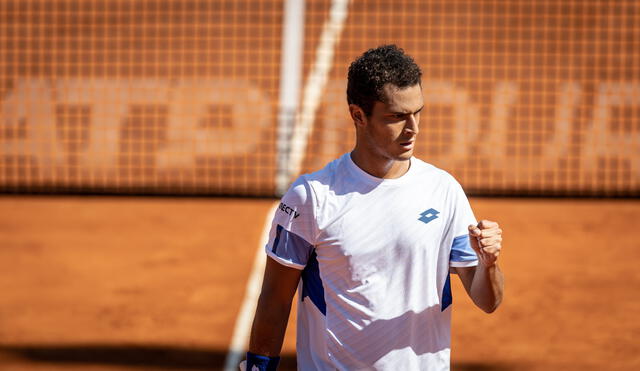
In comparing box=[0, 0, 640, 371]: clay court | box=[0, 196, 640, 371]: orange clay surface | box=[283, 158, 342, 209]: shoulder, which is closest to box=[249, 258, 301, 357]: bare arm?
box=[283, 158, 342, 209]: shoulder

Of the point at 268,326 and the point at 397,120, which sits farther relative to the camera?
the point at 268,326

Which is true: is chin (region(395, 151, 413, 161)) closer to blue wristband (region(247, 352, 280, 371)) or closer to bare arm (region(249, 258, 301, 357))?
bare arm (region(249, 258, 301, 357))

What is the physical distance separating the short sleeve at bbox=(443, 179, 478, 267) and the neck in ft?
0.70

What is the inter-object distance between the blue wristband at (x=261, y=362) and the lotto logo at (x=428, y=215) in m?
0.72

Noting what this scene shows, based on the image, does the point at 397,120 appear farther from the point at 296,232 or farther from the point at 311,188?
the point at 296,232

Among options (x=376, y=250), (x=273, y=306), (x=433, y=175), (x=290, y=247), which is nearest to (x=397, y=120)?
(x=433, y=175)

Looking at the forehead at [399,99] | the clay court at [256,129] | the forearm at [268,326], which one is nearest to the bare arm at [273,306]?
the forearm at [268,326]

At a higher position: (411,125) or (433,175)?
(411,125)

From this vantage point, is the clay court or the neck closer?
the neck

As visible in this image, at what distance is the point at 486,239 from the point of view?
312 cm

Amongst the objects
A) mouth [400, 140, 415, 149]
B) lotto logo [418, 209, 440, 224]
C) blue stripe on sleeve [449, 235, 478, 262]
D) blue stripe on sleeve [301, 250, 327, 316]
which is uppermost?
mouth [400, 140, 415, 149]

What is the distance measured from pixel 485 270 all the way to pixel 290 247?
0.67 m

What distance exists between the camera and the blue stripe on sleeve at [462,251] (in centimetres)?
340

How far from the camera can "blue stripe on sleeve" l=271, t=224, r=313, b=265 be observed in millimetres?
3369
